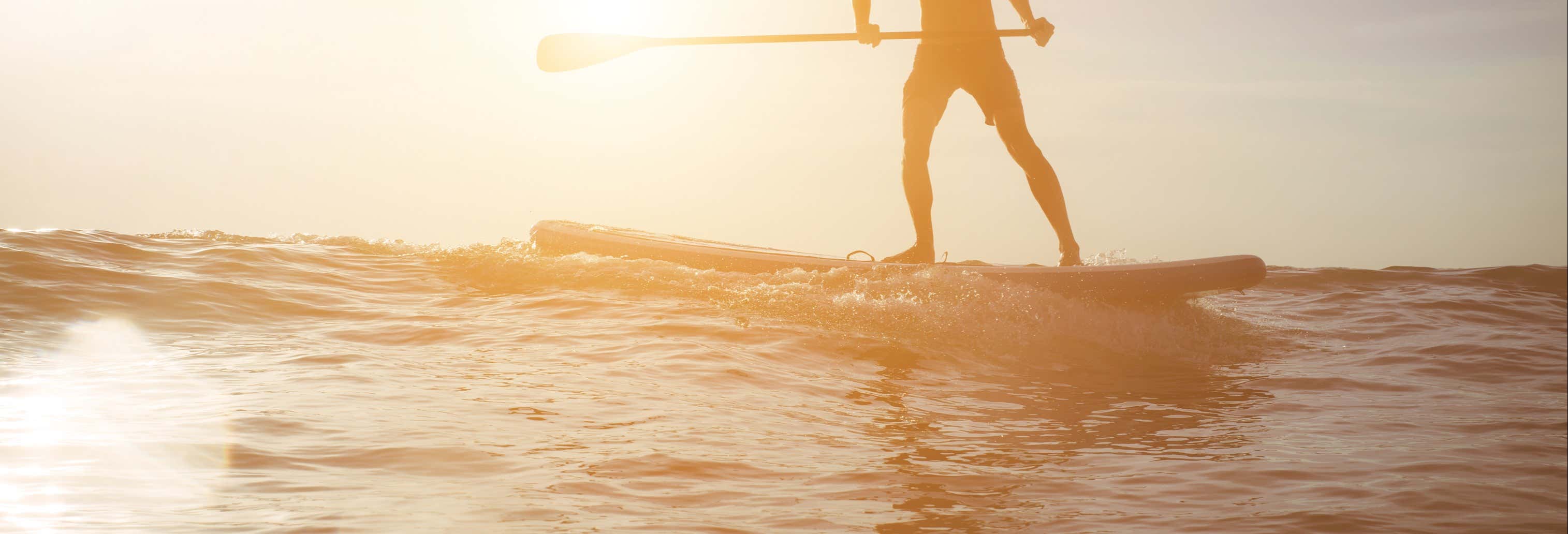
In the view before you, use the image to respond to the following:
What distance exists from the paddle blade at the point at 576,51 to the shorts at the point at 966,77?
191cm

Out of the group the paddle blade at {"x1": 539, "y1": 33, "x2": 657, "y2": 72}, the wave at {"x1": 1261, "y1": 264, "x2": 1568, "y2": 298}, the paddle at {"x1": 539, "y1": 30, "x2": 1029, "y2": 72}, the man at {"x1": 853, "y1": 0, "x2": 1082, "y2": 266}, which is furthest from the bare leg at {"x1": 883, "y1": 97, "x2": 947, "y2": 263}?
the wave at {"x1": 1261, "y1": 264, "x2": 1568, "y2": 298}

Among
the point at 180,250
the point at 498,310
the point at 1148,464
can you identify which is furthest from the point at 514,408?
the point at 180,250

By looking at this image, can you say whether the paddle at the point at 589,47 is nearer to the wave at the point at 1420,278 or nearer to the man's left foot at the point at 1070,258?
the man's left foot at the point at 1070,258

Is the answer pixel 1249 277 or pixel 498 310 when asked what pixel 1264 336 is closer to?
pixel 1249 277

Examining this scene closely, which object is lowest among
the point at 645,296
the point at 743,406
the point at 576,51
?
the point at 743,406

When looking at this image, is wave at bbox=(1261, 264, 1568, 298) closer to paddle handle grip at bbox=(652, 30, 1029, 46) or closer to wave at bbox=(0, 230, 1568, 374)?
wave at bbox=(0, 230, 1568, 374)

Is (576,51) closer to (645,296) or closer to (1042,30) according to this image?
(645,296)

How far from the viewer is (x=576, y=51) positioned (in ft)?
21.1

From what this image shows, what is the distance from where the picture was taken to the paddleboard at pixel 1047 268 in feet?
16.5

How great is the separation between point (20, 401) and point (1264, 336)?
5964mm

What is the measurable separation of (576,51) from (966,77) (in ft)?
8.35

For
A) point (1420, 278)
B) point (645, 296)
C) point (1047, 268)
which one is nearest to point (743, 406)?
point (1047, 268)

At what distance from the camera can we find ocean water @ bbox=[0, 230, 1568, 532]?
2.38 meters

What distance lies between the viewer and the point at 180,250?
26.2 ft
